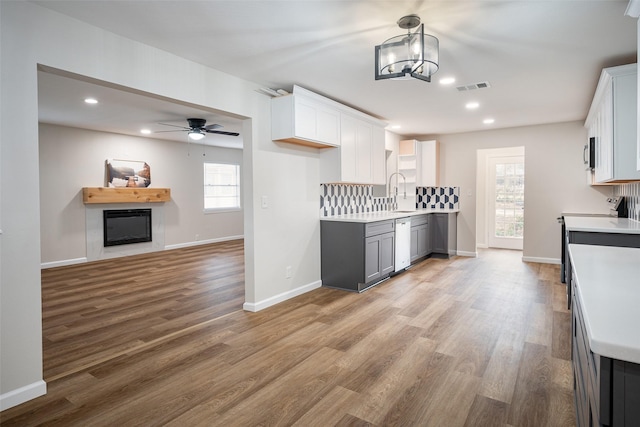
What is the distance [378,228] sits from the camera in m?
4.72

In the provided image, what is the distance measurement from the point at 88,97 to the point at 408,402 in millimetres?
4730

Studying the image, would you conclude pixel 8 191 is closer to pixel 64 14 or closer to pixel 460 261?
pixel 64 14

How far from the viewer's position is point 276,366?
259 centimetres

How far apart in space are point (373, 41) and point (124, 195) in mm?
5984

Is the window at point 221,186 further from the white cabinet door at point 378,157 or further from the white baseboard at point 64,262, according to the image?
the white cabinet door at point 378,157

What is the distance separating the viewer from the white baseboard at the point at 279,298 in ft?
12.5

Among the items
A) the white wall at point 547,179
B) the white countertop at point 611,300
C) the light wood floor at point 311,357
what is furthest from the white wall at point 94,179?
the white countertop at point 611,300

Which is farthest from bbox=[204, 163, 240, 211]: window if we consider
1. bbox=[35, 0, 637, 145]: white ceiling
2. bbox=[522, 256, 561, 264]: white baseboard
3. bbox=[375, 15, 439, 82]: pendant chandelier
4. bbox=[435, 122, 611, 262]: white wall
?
bbox=[375, 15, 439, 82]: pendant chandelier

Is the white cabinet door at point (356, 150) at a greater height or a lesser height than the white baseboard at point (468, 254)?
greater

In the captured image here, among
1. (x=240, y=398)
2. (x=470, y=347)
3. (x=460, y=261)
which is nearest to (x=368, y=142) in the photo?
(x=460, y=261)

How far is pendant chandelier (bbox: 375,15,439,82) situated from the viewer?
7.27ft

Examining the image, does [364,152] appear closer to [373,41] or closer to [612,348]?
[373,41]

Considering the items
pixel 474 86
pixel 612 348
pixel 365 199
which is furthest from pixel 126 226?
pixel 612 348

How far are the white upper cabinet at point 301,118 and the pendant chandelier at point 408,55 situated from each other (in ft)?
5.18
